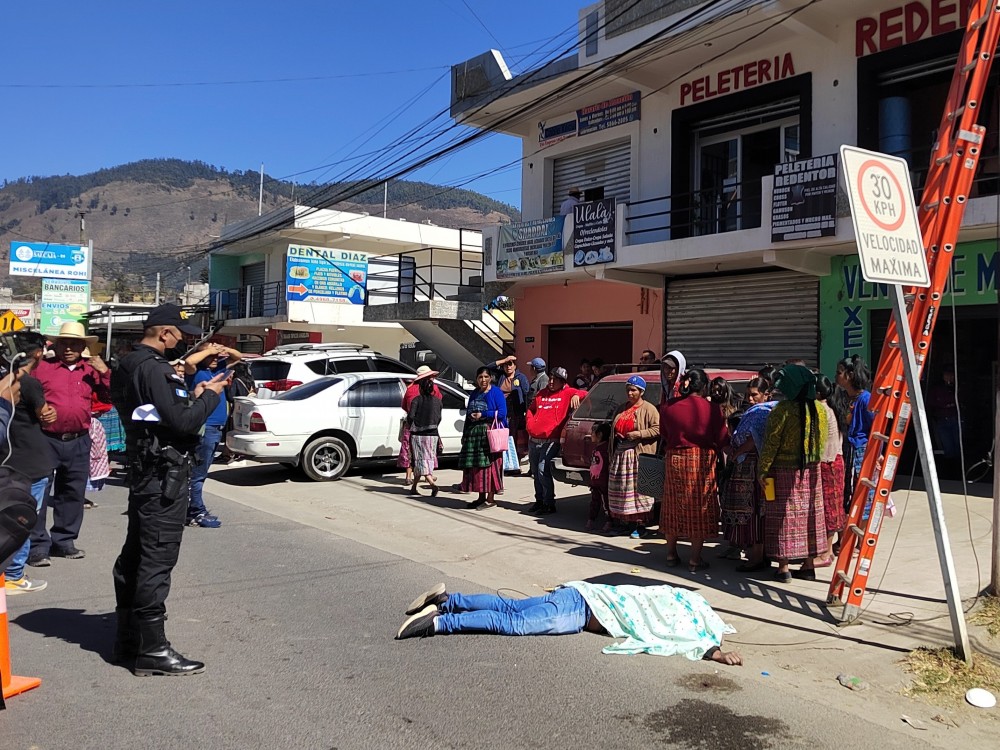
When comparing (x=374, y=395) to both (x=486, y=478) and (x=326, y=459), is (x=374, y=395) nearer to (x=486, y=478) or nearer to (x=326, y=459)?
(x=326, y=459)

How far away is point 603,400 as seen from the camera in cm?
941

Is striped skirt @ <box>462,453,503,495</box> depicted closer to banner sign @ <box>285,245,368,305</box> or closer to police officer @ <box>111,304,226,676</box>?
police officer @ <box>111,304,226,676</box>

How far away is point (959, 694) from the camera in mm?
4305

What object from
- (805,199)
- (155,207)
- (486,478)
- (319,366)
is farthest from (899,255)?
(155,207)

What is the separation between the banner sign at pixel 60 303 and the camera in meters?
28.7

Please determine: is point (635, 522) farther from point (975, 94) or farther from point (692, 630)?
point (975, 94)

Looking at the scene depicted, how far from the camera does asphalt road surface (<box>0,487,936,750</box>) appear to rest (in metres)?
3.72

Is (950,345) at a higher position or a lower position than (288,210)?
lower

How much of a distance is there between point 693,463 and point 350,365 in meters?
10.4

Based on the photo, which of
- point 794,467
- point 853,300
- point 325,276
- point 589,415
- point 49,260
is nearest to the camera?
point 794,467

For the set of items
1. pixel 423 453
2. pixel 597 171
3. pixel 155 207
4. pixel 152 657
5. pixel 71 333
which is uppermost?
pixel 155 207

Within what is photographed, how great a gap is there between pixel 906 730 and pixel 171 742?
3.44m

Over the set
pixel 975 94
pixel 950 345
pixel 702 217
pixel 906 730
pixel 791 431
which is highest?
pixel 702 217

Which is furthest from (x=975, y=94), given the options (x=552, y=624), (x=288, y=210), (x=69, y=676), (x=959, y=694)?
(x=288, y=210)
